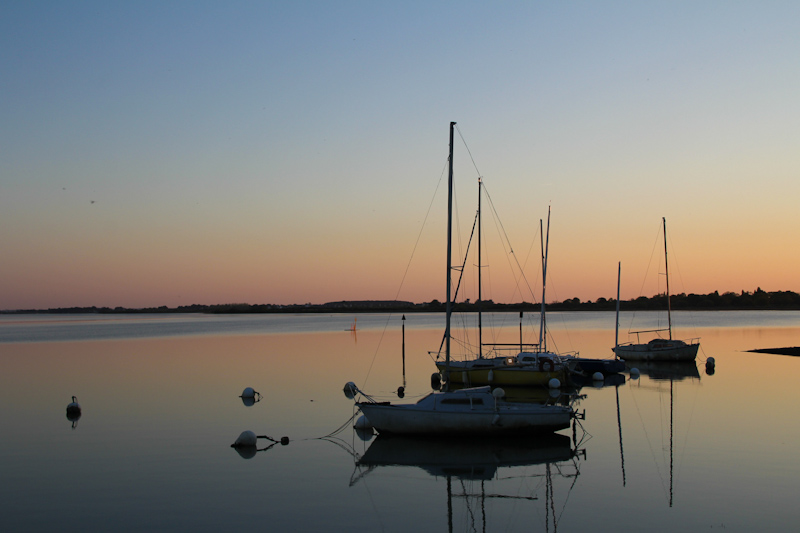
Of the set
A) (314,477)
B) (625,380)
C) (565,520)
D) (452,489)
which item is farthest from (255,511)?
(625,380)

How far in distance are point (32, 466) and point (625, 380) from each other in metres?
32.9

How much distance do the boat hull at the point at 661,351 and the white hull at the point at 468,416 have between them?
31985 mm

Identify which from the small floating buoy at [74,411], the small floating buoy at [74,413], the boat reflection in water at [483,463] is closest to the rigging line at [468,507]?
the boat reflection in water at [483,463]

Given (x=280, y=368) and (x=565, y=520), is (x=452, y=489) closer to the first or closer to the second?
(x=565, y=520)

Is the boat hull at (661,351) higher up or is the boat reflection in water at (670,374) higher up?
the boat hull at (661,351)

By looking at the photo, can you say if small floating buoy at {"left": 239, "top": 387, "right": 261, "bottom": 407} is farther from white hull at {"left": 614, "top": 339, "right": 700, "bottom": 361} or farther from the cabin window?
white hull at {"left": 614, "top": 339, "right": 700, "bottom": 361}

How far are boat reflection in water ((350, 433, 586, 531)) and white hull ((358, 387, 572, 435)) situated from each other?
464 mm

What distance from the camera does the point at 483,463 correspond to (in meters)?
20.2

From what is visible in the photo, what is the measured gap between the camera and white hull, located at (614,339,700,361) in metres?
51.4

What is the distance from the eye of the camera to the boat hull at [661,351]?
51.4 m

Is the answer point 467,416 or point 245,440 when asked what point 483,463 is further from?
point 245,440

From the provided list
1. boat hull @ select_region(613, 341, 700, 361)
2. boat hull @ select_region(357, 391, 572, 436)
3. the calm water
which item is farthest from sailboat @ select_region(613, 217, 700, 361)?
boat hull @ select_region(357, 391, 572, 436)

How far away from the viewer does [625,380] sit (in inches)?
1655

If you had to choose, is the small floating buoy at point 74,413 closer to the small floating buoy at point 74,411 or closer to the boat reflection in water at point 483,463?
the small floating buoy at point 74,411
